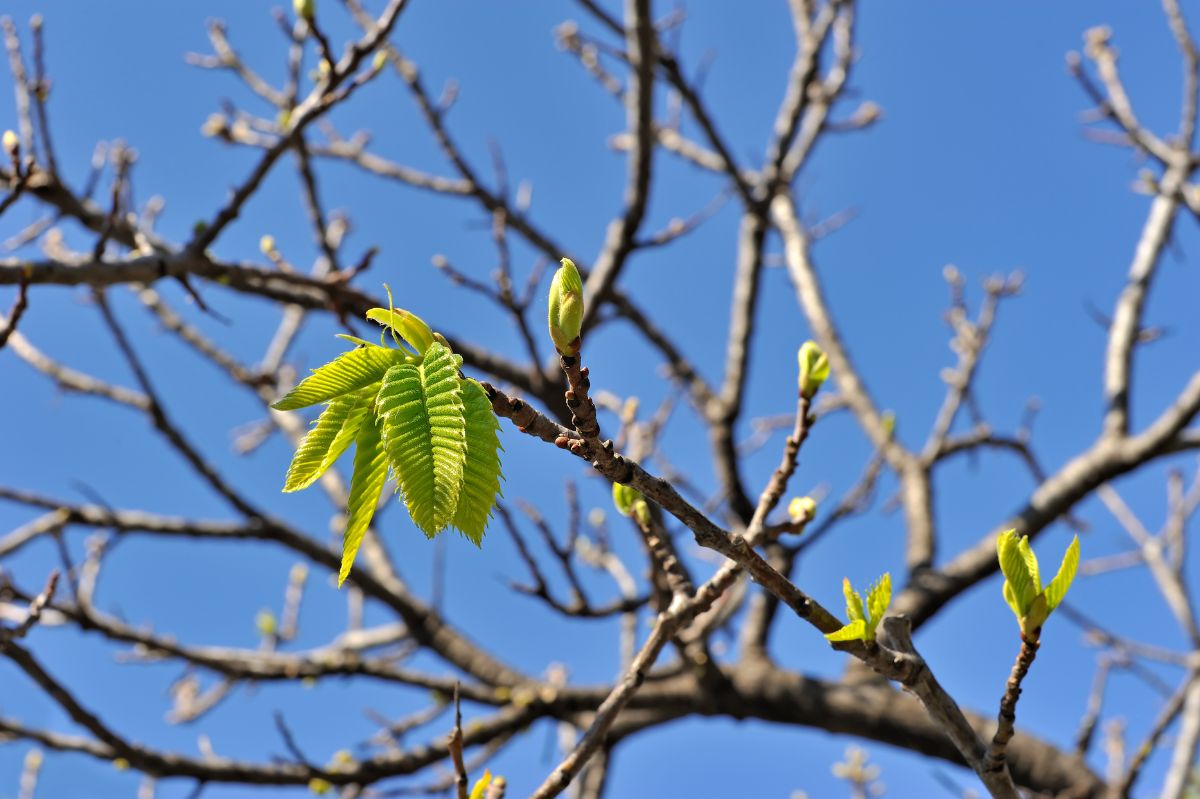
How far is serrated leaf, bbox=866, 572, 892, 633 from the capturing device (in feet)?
3.99

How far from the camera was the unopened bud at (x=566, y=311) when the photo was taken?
1080 mm

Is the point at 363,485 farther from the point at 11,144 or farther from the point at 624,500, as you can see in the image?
the point at 11,144

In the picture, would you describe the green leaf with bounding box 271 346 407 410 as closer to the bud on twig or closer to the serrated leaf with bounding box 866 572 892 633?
the serrated leaf with bounding box 866 572 892 633

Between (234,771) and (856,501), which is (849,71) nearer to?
(856,501)

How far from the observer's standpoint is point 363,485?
1.08 metres

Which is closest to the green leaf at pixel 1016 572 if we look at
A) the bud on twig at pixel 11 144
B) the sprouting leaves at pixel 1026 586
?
the sprouting leaves at pixel 1026 586

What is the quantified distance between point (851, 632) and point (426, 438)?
23.1 inches

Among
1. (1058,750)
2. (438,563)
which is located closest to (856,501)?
(1058,750)

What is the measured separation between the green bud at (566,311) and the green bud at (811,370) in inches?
30.2

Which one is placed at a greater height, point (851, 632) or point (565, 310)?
point (565, 310)

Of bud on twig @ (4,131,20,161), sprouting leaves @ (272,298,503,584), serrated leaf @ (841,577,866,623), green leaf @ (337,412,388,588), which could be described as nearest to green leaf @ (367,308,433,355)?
sprouting leaves @ (272,298,503,584)

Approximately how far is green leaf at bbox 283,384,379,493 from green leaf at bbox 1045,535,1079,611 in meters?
0.88

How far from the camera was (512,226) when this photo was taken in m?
4.37

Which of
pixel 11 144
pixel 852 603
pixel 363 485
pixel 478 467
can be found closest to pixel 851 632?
pixel 852 603
